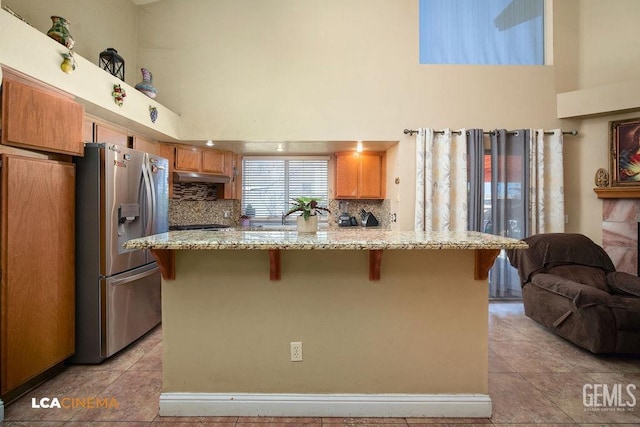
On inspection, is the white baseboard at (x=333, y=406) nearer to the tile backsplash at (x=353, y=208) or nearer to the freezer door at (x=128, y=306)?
the freezer door at (x=128, y=306)

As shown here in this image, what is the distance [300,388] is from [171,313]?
0.93 m

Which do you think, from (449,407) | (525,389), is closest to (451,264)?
(449,407)

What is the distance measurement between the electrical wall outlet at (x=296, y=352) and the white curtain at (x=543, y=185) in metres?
3.50

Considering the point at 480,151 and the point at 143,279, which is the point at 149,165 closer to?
the point at 143,279

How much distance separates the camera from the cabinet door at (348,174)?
449cm

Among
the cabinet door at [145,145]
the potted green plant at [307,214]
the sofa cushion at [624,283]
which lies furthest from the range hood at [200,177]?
the sofa cushion at [624,283]

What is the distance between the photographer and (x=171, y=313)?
1.83 m

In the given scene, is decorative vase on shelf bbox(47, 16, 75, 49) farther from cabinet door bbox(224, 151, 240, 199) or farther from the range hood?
cabinet door bbox(224, 151, 240, 199)

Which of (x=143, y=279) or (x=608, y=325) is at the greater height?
(x=143, y=279)

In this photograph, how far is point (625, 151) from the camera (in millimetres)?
3592

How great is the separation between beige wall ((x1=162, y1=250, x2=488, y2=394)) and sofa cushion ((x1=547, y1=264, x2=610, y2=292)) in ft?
6.18

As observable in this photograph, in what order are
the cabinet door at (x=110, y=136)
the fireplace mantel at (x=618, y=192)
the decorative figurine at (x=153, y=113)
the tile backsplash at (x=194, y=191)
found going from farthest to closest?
the tile backsplash at (x=194, y=191) < the fireplace mantel at (x=618, y=192) < the decorative figurine at (x=153, y=113) < the cabinet door at (x=110, y=136)

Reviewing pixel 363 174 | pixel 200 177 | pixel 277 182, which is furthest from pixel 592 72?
pixel 200 177

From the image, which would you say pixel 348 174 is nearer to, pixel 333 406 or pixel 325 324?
pixel 325 324
